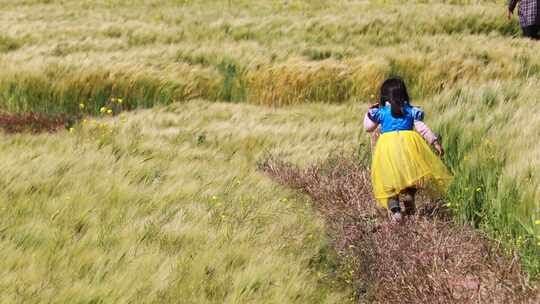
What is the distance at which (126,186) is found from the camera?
4574 millimetres

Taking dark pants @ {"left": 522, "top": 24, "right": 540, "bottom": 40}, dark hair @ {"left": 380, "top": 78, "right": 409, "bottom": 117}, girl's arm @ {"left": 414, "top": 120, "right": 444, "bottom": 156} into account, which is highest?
dark hair @ {"left": 380, "top": 78, "right": 409, "bottom": 117}

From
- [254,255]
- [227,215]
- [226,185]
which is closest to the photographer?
[254,255]

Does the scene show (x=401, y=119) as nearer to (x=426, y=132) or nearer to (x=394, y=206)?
(x=426, y=132)

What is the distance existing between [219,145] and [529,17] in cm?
861

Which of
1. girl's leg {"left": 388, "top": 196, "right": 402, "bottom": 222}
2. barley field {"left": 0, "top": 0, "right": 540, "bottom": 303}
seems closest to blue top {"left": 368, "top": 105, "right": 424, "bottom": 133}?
barley field {"left": 0, "top": 0, "right": 540, "bottom": 303}

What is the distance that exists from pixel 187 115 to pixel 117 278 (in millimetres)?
5174

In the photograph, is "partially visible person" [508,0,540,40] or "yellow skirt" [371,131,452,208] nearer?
"yellow skirt" [371,131,452,208]

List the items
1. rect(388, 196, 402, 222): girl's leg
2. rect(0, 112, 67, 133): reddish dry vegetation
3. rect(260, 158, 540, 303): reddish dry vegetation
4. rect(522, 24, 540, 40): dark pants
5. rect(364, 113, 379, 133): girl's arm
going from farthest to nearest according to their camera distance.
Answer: rect(522, 24, 540, 40): dark pants < rect(0, 112, 67, 133): reddish dry vegetation < rect(364, 113, 379, 133): girl's arm < rect(388, 196, 402, 222): girl's leg < rect(260, 158, 540, 303): reddish dry vegetation

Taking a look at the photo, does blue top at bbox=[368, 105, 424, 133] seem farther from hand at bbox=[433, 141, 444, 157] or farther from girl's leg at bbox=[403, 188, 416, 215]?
girl's leg at bbox=[403, 188, 416, 215]

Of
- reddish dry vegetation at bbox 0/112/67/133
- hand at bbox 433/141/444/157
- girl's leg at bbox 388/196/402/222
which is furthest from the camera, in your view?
reddish dry vegetation at bbox 0/112/67/133

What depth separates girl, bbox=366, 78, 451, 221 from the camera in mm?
4480

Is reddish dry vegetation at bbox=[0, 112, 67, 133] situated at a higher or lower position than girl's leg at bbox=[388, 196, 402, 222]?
lower

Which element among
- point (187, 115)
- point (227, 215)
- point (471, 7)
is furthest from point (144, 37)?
point (227, 215)

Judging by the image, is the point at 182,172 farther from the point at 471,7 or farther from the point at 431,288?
the point at 471,7
